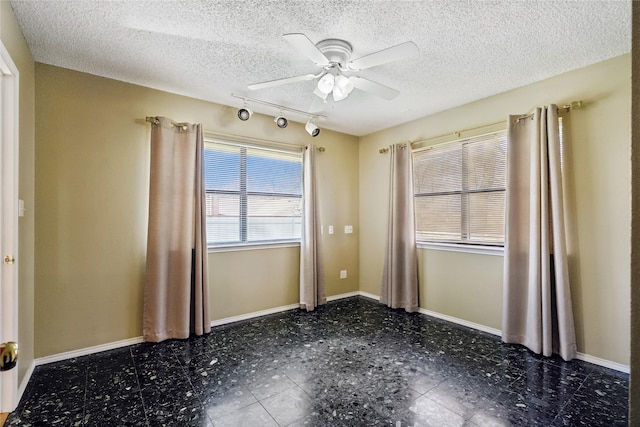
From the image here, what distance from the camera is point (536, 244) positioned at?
2.81 metres

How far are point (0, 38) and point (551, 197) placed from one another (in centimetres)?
410

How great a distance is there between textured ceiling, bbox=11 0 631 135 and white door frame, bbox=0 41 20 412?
0.58 meters

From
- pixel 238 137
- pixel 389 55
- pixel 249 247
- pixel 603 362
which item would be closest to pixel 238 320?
pixel 249 247

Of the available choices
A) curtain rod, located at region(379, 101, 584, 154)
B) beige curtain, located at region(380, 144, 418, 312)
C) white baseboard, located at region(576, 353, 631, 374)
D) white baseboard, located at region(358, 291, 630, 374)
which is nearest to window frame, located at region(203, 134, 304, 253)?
beige curtain, located at region(380, 144, 418, 312)

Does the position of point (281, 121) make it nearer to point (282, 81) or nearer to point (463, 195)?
point (282, 81)

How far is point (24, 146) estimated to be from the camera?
2.31 meters

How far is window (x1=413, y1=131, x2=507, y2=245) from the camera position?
3354mm

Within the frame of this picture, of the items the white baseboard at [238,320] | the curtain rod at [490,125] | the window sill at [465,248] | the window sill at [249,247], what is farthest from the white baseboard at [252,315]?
the curtain rod at [490,125]

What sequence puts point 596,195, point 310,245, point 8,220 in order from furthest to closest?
point 310,245
point 596,195
point 8,220

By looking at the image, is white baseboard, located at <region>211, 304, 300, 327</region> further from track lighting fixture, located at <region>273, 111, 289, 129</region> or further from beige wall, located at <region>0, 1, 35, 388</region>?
track lighting fixture, located at <region>273, 111, 289, 129</region>

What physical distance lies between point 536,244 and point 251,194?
3070mm

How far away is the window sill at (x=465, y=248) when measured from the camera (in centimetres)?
330

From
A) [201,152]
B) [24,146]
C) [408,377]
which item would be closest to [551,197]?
[408,377]

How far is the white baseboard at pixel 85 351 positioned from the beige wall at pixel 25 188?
0.13 m
